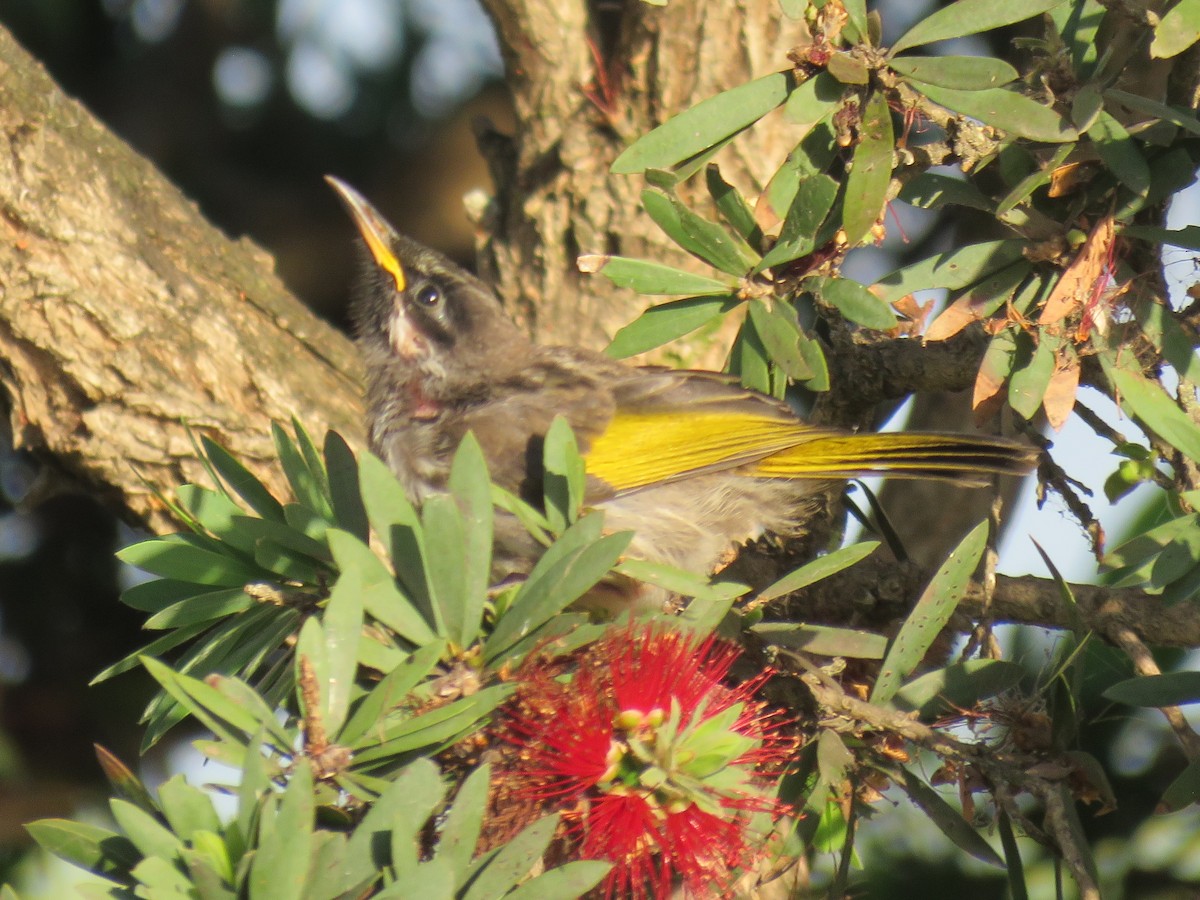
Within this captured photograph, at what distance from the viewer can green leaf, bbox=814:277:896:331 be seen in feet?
6.53

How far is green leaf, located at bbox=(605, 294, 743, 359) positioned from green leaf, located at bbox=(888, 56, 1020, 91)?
457 millimetres

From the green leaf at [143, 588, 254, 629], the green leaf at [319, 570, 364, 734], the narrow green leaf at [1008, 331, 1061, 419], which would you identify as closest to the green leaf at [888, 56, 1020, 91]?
the narrow green leaf at [1008, 331, 1061, 419]

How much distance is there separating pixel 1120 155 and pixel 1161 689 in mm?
745

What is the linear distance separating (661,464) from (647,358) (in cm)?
77

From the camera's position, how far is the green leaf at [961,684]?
1.95 meters

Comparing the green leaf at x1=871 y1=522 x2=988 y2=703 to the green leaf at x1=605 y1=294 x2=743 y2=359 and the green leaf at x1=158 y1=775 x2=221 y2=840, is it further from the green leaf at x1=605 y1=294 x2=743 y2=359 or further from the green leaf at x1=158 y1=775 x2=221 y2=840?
the green leaf at x1=158 y1=775 x2=221 y2=840

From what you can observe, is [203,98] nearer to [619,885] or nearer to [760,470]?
[760,470]

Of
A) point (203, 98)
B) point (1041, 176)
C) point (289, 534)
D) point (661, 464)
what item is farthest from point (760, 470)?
point (203, 98)

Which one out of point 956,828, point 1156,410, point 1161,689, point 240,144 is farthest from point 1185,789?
point 240,144

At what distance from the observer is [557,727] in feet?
5.22

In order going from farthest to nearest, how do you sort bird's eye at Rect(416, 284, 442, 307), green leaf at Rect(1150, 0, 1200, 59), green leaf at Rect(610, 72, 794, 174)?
1. bird's eye at Rect(416, 284, 442, 307)
2. green leaf at Rect(610, 72, 794, 174)
3. green leaf at Rect(1150, 0, 1200, 59)

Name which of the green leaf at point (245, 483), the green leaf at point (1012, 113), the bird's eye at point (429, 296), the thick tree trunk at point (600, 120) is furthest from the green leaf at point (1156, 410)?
the bird's eye at point (429, 296)

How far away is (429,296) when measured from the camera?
11.7 ft

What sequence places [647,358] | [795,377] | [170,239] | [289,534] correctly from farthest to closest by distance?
[647,358] < [170,239] < [795,377] < [289,534]
